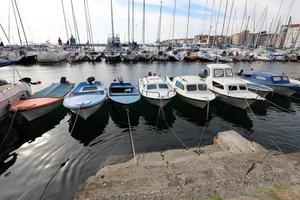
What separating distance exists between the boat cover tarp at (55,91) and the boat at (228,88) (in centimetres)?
1372

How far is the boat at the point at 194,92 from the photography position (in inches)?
584

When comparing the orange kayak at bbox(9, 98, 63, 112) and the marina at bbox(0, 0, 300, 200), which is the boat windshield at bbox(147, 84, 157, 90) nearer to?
the marina at bbox(0, 0, 300, 200)

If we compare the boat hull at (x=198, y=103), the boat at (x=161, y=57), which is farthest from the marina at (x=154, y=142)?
the boat at (x=161, y=57)

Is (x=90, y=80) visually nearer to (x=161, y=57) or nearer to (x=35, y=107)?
(x=35, y=107)

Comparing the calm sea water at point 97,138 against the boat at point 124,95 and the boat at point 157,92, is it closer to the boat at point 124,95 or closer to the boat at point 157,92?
the boat at point 124,95

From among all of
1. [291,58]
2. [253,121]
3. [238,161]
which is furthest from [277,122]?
[291,58]

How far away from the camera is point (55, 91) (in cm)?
1727

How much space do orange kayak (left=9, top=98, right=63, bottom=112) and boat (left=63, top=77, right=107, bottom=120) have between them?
126 cm

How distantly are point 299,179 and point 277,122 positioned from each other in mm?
9798

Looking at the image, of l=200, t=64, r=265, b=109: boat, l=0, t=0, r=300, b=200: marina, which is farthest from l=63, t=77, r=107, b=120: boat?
l=200, t=64, r=265, b=109: boat

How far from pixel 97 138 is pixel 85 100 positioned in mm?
3143

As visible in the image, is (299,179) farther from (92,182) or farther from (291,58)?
(291,58)

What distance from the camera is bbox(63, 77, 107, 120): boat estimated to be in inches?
477

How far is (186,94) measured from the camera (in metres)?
15.6
